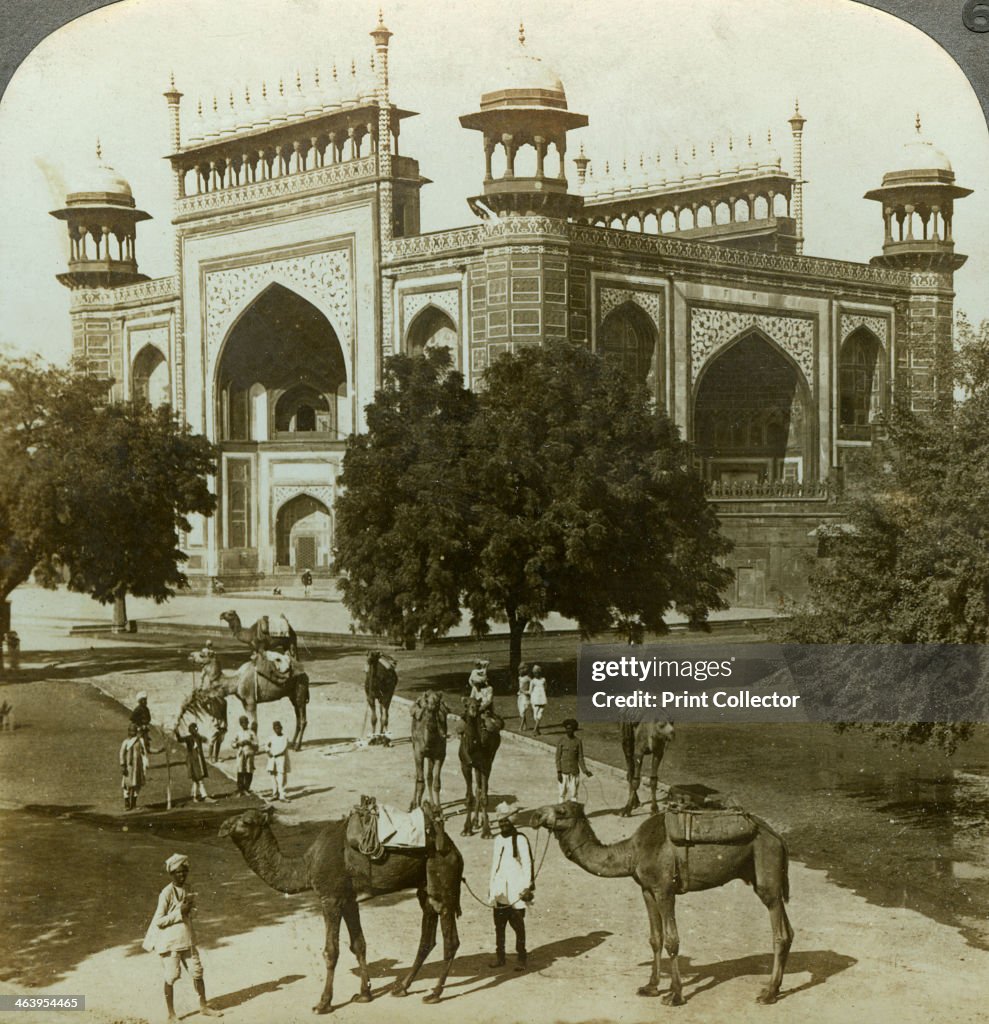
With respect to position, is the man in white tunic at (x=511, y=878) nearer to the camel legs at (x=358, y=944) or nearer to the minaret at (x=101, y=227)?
the camel legs at (x=358, y=944)

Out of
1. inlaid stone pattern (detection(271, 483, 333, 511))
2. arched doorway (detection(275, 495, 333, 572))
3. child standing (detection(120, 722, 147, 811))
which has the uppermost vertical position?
inlaid stone pattern (detection(271, 483, 333, 511))

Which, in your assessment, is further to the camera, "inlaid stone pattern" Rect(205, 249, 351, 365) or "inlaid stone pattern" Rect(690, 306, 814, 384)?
"inlaid stone pattern" Rect(205, 249, 351, 365)

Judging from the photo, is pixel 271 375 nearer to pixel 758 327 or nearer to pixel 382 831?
pixel 758 327

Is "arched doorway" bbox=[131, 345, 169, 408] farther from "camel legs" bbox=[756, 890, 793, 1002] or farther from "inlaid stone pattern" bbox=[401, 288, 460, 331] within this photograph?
"camel legs" bbox=[756, 890, 793, 1002]

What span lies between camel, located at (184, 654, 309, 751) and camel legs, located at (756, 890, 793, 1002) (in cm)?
197

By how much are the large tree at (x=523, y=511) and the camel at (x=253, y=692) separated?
0.41m

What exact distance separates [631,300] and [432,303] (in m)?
0.96

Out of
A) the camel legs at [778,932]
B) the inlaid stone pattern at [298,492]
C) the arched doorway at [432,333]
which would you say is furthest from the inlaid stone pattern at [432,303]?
the camel legs at [778,932]

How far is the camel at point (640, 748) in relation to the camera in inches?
208

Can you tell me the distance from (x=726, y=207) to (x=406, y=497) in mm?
2139

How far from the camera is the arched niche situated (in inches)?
240

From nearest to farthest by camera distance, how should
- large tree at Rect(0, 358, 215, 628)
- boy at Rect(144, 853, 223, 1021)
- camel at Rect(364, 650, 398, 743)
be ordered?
1. boy at Rect(144, 853, 223, 1021)
2. camel at Rect(364, 650, 398, 743)
3. large tree at Rect(0, 358, 215, 628)

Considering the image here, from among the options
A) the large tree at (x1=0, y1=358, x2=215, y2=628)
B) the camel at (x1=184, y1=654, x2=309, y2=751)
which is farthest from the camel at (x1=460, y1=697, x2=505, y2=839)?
the large tree at (x1=0, y1=358, x2=215, y2=628)

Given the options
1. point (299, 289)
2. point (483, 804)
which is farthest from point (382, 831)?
point (299, 289)
